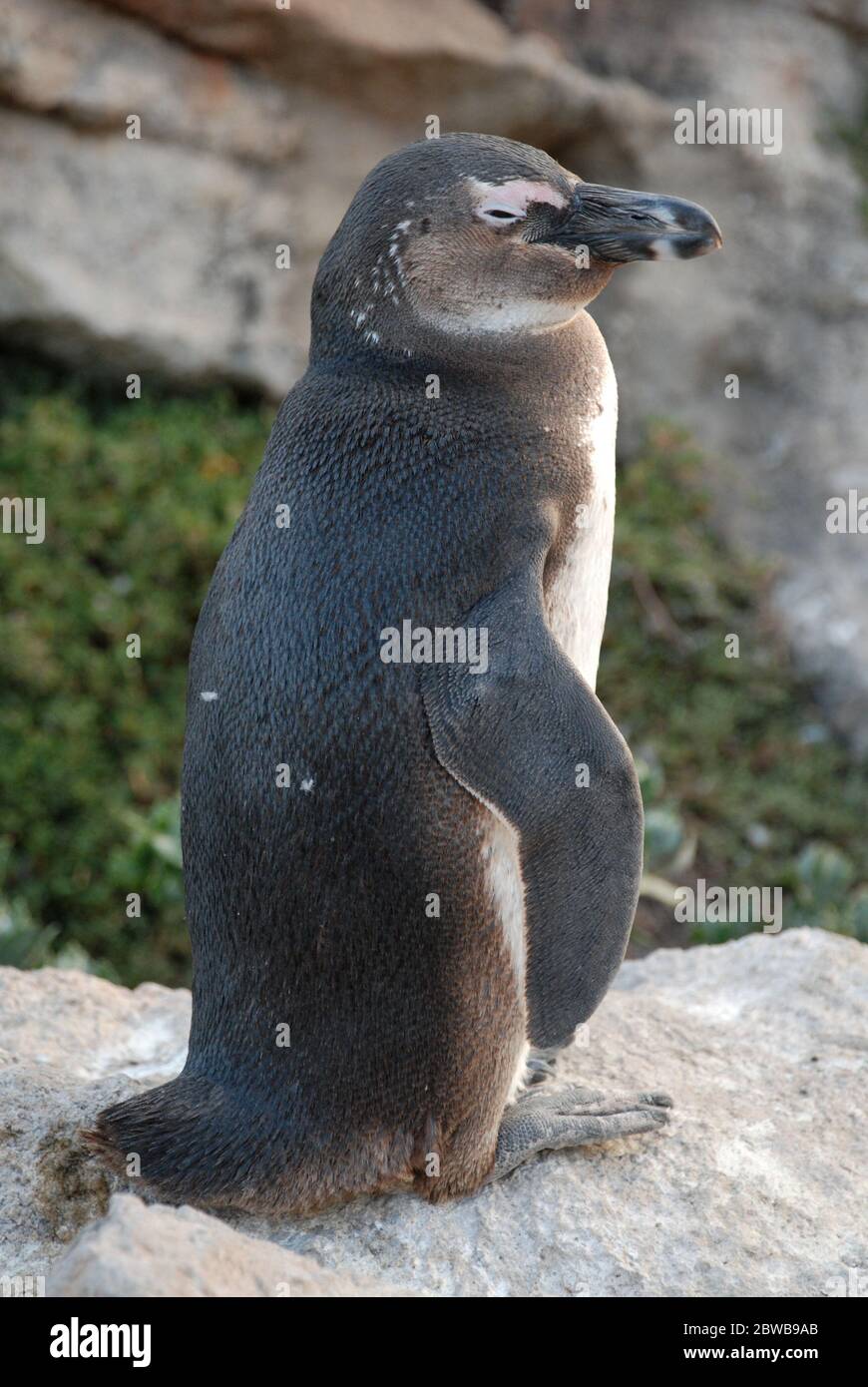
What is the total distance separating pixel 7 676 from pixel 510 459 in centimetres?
277

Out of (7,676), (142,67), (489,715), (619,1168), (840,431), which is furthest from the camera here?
(840,431)

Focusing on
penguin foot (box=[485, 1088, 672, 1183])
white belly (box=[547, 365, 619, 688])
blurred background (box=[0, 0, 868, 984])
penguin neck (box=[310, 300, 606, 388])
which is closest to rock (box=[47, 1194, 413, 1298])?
penguin foot (box=[485, 1088, 672, 1183])

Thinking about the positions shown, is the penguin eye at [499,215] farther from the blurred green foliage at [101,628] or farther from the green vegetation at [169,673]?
the blurred green foliage at [101,628]

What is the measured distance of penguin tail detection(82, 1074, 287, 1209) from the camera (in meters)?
1.98

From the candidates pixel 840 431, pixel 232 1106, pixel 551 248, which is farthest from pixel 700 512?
pixel 232 1106

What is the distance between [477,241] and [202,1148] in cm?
125

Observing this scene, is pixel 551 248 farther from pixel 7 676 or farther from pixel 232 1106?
pixel 7 676

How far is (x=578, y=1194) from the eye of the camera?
2.09m

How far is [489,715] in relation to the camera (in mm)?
1876

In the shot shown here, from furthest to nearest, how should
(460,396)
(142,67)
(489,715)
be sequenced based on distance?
(142,67)
(460,396)
(489,715)

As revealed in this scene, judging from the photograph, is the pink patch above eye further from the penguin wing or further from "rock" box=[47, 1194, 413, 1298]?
"rock" box=[47, 1194, 413, 1298]

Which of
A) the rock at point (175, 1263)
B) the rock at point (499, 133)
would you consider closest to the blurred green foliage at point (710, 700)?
the rock at point (499, 133)

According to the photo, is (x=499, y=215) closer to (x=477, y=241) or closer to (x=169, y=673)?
(x=477, y=241)

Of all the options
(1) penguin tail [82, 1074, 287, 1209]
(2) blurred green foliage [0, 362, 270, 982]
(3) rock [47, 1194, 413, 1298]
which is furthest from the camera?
(2) blurred green foliage [0, 362, 270, 982]
